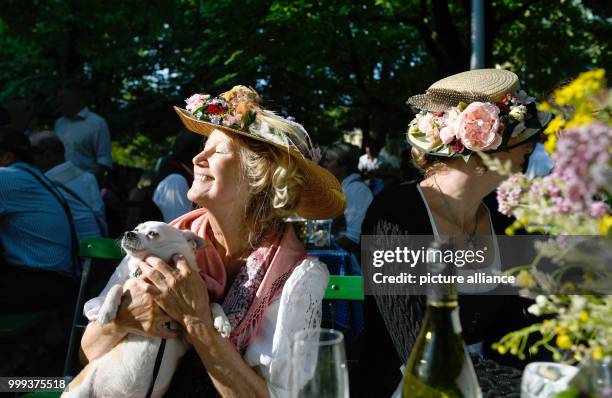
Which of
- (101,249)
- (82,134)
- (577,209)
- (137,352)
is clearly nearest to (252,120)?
(137,352)

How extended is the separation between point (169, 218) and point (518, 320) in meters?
3.28

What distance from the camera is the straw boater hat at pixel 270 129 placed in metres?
2.25

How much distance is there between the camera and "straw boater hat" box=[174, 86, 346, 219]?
2246mm

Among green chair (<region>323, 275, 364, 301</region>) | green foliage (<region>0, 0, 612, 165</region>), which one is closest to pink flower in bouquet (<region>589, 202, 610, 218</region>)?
green chair (<region>323, 275, 364, 301</region>)

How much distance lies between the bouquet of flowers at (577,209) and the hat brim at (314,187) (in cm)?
136

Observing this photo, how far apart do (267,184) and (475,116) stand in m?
0.77

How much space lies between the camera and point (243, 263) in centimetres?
235

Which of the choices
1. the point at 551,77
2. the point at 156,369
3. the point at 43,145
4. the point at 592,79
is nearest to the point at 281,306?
the point at 156,369

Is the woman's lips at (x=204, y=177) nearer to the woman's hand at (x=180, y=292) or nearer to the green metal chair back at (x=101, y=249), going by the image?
the woman's hand at (x=180, y=292)

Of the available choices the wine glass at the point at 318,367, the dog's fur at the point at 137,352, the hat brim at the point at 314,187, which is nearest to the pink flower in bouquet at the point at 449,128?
the hat brim at the point at 314,187

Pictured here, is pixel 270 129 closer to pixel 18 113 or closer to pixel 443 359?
pixel 443 359

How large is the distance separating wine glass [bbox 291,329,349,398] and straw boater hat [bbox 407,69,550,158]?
1309 mm

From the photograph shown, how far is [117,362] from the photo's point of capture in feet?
6.63

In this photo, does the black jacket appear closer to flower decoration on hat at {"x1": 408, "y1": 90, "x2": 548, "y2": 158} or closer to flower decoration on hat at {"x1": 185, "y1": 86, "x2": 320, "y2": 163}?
flower decoration on hat at {"x1": 408, "y1": 90, "x2": 548, "y2": 158}
